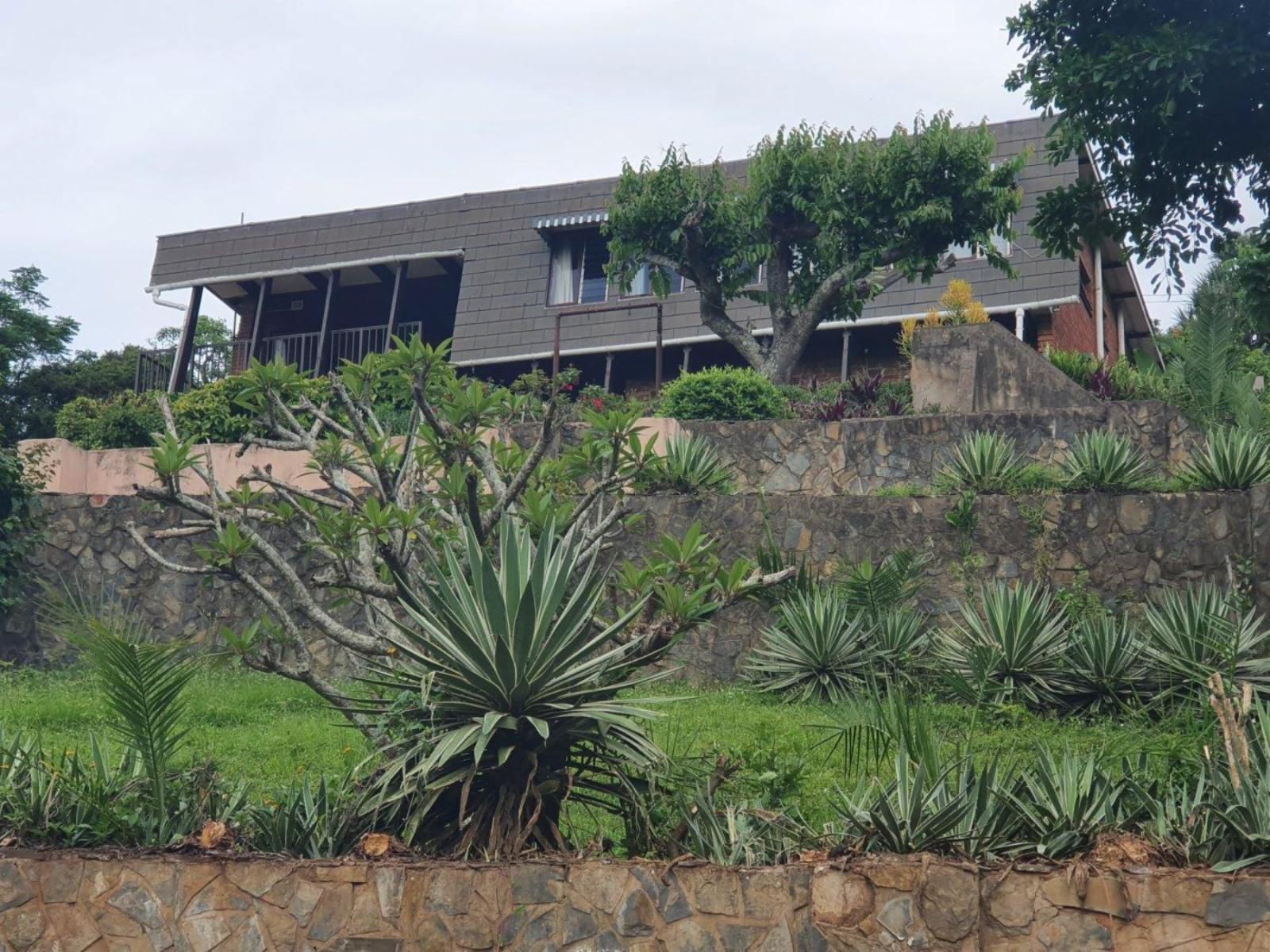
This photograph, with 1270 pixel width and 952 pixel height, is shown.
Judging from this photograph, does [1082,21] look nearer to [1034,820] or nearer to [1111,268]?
[1034,820]

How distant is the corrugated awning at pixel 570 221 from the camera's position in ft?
87.7

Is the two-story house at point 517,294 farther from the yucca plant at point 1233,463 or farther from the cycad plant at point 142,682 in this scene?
the cycad plant at point 142,682

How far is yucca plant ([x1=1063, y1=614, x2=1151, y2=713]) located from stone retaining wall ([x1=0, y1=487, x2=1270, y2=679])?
2171 millimetres

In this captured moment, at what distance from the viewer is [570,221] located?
26969 millimetres

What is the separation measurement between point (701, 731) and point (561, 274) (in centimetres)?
1761

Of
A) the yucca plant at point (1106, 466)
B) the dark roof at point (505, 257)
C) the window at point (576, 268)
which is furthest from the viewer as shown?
the window at point (576, 268)

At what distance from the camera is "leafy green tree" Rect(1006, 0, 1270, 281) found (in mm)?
10492

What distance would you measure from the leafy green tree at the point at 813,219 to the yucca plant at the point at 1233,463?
7.64m

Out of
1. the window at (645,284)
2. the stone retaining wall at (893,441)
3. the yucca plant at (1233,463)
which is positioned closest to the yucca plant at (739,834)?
the yucca plant at (1233,463)

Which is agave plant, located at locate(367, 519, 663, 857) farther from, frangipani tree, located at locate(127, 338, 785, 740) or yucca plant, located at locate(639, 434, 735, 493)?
yucca plant, located at locate(639, 434, 735, 493)

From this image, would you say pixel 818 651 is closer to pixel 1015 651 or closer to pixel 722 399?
pixel 1015 651

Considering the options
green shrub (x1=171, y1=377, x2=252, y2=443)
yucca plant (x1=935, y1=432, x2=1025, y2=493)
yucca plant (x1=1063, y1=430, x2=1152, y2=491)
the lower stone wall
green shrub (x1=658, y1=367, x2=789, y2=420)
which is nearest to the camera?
the lower stone wall

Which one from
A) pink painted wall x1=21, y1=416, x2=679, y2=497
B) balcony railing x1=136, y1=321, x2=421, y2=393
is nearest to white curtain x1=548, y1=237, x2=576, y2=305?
Result: balcony railing x1=136, y1=321, x2=421, y2=393

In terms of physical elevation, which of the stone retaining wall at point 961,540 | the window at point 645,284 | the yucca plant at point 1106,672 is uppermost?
the window at point 645,284
